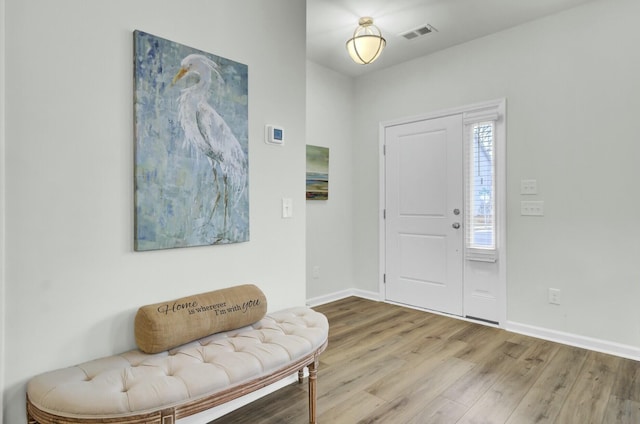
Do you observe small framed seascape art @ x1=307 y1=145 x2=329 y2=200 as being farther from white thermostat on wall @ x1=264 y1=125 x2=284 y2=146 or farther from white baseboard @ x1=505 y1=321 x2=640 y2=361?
white baseboard @ x1=505 y1=321 x2=640 y2=361

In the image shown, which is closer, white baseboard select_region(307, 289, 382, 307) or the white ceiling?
the white ceiling

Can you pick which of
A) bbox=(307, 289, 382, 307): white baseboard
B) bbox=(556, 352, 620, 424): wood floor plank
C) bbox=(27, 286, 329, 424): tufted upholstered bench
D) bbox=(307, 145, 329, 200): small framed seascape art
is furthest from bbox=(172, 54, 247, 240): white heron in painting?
bbox=(307, 289, 382, 307): white baseboard

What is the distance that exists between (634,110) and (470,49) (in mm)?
1454

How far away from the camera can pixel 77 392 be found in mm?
1255

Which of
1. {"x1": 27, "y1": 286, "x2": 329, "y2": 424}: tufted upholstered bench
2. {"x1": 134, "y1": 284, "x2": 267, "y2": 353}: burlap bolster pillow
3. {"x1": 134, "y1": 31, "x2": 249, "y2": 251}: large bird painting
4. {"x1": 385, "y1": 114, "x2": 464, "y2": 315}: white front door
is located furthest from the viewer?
{"x1": 385, "y1": 114, "x2": 464, "y2": 315}: white front door

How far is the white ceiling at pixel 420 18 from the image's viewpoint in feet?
9.31

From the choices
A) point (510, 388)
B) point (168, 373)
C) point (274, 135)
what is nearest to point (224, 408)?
point (168, 373)

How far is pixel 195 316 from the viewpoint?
1723 mm

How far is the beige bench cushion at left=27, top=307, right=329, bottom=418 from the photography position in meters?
1.24

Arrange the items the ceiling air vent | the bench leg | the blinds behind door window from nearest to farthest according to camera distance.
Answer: the bench leg, the ceiling air vent, the blinds behind door window

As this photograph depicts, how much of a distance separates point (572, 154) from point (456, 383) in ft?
6.73

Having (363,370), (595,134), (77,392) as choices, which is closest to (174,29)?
(77,392)

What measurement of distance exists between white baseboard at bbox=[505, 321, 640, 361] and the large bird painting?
8.59 ft

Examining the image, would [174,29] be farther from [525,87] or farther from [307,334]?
[525,87]
